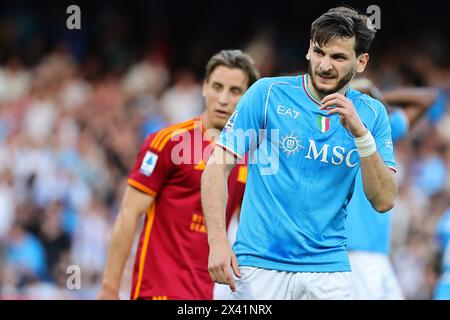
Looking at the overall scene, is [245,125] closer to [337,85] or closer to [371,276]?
[337,85]

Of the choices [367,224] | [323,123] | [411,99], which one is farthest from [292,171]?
[411,99]

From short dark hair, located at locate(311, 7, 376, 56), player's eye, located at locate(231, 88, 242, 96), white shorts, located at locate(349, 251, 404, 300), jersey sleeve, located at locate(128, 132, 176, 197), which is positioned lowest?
white shorts, located at locate(349, 251, 404, 300)

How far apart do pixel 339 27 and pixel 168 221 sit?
1.99 m

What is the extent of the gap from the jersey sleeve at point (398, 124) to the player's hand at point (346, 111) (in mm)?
3085

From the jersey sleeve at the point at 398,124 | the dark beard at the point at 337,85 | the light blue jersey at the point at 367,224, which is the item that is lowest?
the light blue jersey at the point at 367,224

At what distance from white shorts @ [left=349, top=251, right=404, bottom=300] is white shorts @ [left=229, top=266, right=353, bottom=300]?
266 centimetres

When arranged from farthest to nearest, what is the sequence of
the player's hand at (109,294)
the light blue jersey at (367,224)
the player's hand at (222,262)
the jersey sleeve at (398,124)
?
1. the jersey sleeve at (398,124)
2. the light blue jersey at (367,224)
3. the player's hand at (109,294)
4. the player's hand at (222,262)

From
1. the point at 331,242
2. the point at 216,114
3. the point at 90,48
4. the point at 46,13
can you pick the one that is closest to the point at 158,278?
the point at 216,114

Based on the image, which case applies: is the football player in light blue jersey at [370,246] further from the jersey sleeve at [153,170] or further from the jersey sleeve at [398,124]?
the jersey sleeve at [153,170]

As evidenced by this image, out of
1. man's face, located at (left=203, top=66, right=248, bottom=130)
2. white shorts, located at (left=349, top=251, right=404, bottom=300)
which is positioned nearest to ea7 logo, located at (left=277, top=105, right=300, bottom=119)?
man's face, located at (left=203, top=66, right=248, bottom=130)

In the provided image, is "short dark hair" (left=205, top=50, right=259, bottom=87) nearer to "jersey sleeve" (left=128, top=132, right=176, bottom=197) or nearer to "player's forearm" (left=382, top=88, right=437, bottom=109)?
"jersey sleeve" (left=128, top=132, right=176, bottom=197)

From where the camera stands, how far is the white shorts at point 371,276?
7500 millimetres

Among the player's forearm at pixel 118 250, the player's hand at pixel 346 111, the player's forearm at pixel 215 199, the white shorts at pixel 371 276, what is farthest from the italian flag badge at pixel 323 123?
the white shorts at pixel 371 276

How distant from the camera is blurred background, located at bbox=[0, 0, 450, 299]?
1209 cm
